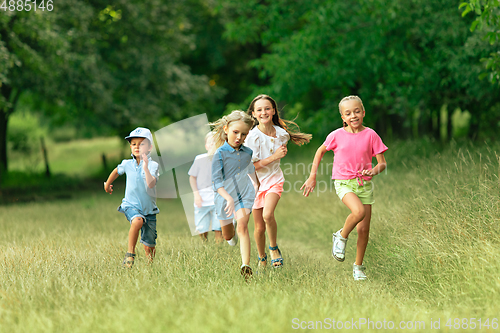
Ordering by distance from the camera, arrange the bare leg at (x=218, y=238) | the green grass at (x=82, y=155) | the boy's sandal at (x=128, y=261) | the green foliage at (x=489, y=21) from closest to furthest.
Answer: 1. the boy's sandal at (x=128, y=261)
2. the green foliage at (x=489, y=21)
3. the bare leg at (x=218, y=238)
4. the green grass at (x=82, y=155)

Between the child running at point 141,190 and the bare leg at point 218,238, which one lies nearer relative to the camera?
the child running at point 141,190

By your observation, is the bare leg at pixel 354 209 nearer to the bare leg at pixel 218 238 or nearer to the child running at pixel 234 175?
the child running at pixel 234 175

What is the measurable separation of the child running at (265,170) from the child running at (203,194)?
121cm

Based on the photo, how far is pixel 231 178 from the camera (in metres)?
5.12

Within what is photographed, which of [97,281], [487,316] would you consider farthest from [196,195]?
[487,316]

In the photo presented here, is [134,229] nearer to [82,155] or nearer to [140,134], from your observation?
[140,134]

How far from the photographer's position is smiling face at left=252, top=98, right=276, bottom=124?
5.74 metres

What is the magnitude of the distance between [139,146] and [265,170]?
5.15 ft

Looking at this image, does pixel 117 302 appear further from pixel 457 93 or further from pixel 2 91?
pixel 2 91

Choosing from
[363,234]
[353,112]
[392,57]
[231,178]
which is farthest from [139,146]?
[392,57]

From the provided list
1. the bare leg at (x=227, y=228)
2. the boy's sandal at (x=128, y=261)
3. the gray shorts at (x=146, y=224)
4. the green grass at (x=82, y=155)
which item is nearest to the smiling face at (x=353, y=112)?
the bare leg at (x=227, y=228)

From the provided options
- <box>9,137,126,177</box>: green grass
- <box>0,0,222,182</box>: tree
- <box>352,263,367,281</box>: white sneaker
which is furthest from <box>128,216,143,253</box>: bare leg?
<box>9,137,126,177</box>: green grass

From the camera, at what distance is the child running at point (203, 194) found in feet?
22.9

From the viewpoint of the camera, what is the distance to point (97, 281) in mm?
4359
